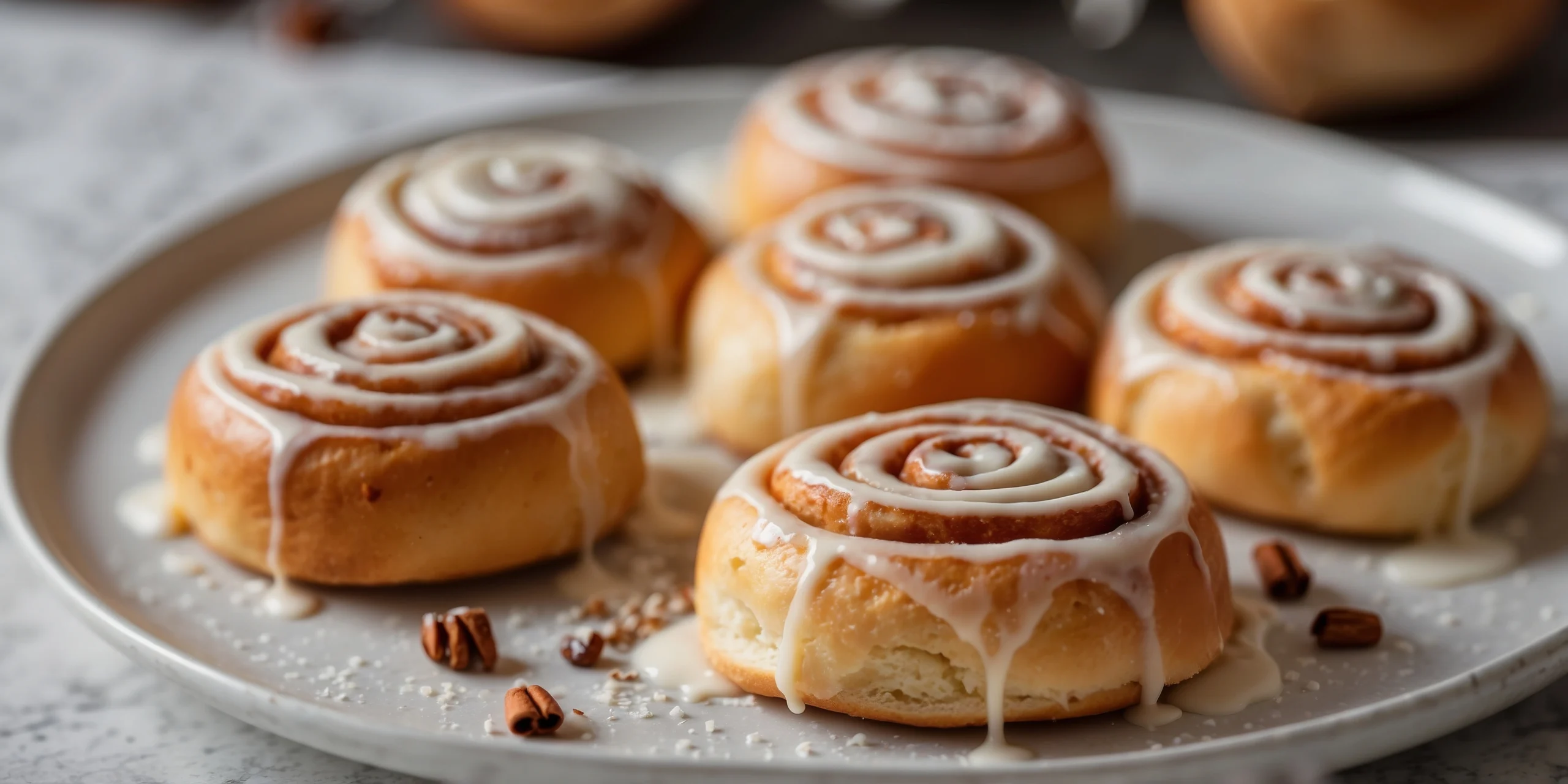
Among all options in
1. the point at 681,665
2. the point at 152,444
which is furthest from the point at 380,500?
the point at 152,444

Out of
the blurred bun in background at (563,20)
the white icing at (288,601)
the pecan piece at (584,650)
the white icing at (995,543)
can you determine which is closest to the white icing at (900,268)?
the white icing at (995,543)

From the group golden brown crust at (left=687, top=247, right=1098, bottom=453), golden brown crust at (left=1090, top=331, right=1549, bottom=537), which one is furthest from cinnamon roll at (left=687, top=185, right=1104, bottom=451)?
golden brown crust at (left=1090, top=331, right=1549, bottom=537)

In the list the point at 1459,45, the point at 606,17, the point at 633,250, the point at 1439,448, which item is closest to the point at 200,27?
the point at 606,17

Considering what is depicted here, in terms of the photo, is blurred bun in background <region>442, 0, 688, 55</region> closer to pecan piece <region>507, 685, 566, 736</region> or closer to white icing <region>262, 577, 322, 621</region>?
white icing <region>262, 577, 322, 621</region>

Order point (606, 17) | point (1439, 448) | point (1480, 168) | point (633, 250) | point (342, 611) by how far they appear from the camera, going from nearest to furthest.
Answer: point (342, 611)
point (1439, 448)
point (633, 250)
point (1480, 168)
point (606, 17)

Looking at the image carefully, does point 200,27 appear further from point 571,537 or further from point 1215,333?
point 1215,333

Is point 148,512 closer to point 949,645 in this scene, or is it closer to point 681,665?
point 681,665
